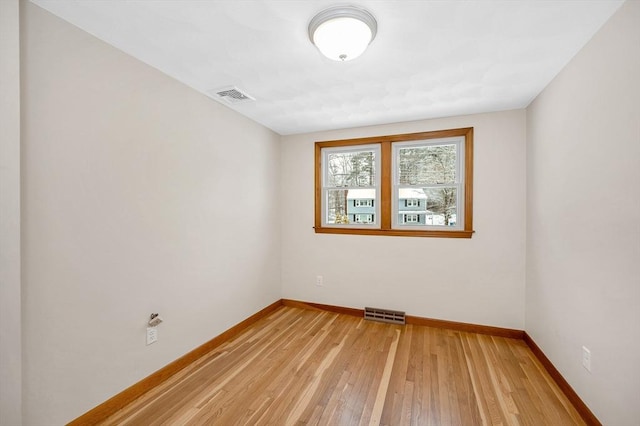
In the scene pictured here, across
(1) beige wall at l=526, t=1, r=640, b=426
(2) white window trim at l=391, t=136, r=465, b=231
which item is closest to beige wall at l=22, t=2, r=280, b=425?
(2) white window trim at l=391, t=136, r=465, b=231

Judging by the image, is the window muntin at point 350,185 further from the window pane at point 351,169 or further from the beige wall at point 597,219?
the beige wall at point 597,219

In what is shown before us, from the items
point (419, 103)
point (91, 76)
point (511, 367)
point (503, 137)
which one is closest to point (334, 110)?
point (419, 103)

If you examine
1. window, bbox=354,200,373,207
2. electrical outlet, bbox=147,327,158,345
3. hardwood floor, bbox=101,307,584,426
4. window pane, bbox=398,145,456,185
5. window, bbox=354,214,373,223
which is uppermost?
window pane, bbox=398,145,456,185

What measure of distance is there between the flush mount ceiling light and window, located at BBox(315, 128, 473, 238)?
181 centimetres

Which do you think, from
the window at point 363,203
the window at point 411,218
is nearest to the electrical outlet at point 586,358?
the window at point 411,218

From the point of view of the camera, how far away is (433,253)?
3115 mm

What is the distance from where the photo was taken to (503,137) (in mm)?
2844

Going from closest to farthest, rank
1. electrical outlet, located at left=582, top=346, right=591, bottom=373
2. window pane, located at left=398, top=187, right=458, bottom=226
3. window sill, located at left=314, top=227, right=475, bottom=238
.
A: electrical outlet, located at left=582, top=346, right=591, bottom=373 → window sill, located at left=314, top=227, right=475, bottom=238 → window pane, located at left=398, top=187, right=458, bottom=226

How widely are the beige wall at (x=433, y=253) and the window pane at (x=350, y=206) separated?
0.84 feet

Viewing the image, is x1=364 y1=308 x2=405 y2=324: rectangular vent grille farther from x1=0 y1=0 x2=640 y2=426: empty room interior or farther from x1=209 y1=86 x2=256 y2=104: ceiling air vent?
x1=209 y1=86 x2=256 y2=104: ceiling air vent

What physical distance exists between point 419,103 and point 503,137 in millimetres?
1032

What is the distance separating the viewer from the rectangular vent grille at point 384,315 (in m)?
3.21

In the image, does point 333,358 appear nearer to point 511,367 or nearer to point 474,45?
point 511,367

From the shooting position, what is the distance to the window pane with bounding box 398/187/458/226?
124 inches
